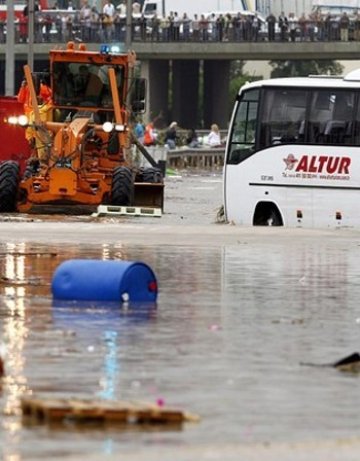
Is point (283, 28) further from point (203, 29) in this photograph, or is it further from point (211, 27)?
point (203, 29)

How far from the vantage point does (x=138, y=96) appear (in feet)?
119

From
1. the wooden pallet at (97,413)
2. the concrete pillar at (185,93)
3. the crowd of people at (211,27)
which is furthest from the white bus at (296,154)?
the concrete pillar at (185,93)

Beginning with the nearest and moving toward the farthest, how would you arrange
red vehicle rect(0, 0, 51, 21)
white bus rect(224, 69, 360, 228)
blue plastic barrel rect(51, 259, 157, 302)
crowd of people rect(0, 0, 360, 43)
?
blue plastic barrel rect(51, 259, 157, 302), white bus rect(224, 69, 360, 228), crowd of people rect(0, 0, 360, 43), red vehicle rect(0, 0, 51, 21)

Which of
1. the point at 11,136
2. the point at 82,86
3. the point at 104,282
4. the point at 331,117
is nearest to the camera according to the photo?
the point at 104,282

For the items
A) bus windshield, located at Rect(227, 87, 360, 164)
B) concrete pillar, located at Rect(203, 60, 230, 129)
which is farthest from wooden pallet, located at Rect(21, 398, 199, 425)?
concrete pillar, located at Rect(203, 60, 230, 129)

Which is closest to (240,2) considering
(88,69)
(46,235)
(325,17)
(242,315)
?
(325,17)

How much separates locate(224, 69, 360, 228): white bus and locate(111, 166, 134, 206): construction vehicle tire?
1715 millimetres

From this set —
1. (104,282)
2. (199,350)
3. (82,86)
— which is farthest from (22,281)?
(82,86)

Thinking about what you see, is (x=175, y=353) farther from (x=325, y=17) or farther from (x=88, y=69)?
(x=325, y=17)

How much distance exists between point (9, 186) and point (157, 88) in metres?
70.9

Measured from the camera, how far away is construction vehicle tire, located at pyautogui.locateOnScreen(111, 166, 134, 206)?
35438 mm

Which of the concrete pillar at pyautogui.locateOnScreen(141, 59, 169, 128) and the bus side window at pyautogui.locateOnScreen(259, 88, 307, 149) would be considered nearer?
the bus side window at pyautogui.locateOnScreen(259, 88, 307, 149)

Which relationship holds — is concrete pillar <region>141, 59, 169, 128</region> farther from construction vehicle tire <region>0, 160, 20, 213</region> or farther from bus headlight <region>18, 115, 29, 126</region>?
→ construction vehicle tire <region>0, 160, 20, 213</region>

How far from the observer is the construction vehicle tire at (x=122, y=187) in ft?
116
